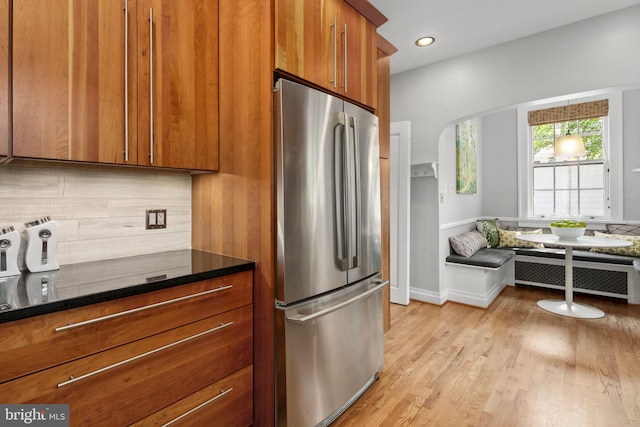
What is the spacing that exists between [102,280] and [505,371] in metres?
2.52

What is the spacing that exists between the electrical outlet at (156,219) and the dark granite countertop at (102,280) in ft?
0.58

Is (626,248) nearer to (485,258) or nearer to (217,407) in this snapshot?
(485,258)

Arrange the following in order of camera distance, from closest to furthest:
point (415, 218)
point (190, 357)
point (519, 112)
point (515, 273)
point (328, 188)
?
point (190, 357) → point (328, 188) → point (415, 218) → point (515, 273) → point (519, 112)

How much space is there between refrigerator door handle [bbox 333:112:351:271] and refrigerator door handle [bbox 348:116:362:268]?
0.06m

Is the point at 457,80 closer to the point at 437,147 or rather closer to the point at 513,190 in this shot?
the point at 437,147

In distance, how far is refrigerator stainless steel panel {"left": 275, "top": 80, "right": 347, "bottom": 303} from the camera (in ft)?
4.69

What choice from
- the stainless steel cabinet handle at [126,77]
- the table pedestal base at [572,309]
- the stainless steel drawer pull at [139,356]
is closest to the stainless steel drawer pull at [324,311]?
the stainless steel drawer pull at [139,356]

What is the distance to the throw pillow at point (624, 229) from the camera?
386 cm

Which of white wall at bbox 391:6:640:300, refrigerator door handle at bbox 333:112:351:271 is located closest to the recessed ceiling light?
white wall at bbox 391:6:640:300

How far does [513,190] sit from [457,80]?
92.7 inches

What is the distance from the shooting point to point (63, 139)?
1.23 meters

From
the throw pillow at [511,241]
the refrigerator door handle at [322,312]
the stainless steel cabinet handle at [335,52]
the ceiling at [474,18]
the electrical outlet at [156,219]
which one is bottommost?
the refrigerator door handle at [322,312]

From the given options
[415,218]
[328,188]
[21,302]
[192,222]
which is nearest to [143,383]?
[21,302]

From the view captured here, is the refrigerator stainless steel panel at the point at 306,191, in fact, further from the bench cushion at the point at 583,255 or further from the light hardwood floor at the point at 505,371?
the bench cushion at the point at 583,255
